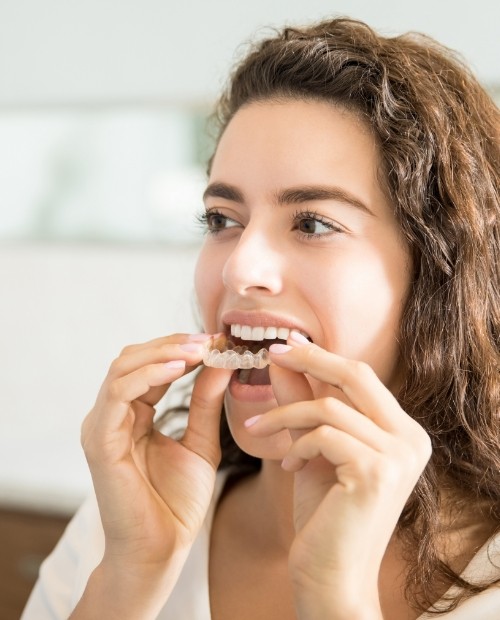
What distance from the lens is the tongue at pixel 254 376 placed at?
1.20m

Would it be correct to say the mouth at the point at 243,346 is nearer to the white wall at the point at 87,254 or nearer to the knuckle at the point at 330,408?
the knuckle at the point at 330,408

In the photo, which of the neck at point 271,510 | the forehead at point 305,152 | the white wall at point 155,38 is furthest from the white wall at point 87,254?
the forehead at point 305,152

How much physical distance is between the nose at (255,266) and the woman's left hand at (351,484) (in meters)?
0.18

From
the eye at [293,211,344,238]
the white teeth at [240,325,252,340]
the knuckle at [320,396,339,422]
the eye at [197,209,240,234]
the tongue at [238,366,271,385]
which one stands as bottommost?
the knuckle at [320,396,339,422]

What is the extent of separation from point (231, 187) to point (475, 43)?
4.10 feet

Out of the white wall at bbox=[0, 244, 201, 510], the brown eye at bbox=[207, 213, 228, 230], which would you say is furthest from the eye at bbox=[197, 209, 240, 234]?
the white wall at bbox=[0, 244, 201, 510]

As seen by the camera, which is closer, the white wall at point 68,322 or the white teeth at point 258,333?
the white teeth at point 258,333

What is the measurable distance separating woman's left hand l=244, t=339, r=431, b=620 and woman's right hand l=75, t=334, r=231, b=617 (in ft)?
0.67

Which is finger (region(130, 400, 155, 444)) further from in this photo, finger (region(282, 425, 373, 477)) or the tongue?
finger (region(282, 425, 373, 477))

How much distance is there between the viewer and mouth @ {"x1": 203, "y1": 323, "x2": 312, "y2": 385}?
1.04 meters

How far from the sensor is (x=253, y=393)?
3.59ft

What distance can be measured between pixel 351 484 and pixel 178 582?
19.2 inches

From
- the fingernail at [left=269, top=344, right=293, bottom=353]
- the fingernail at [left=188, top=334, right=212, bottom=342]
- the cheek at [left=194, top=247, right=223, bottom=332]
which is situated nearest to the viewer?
the fingernail at [left=269, top=344, right=293, bottom=353]

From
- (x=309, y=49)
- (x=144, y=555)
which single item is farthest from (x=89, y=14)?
(x=144, y=555)
